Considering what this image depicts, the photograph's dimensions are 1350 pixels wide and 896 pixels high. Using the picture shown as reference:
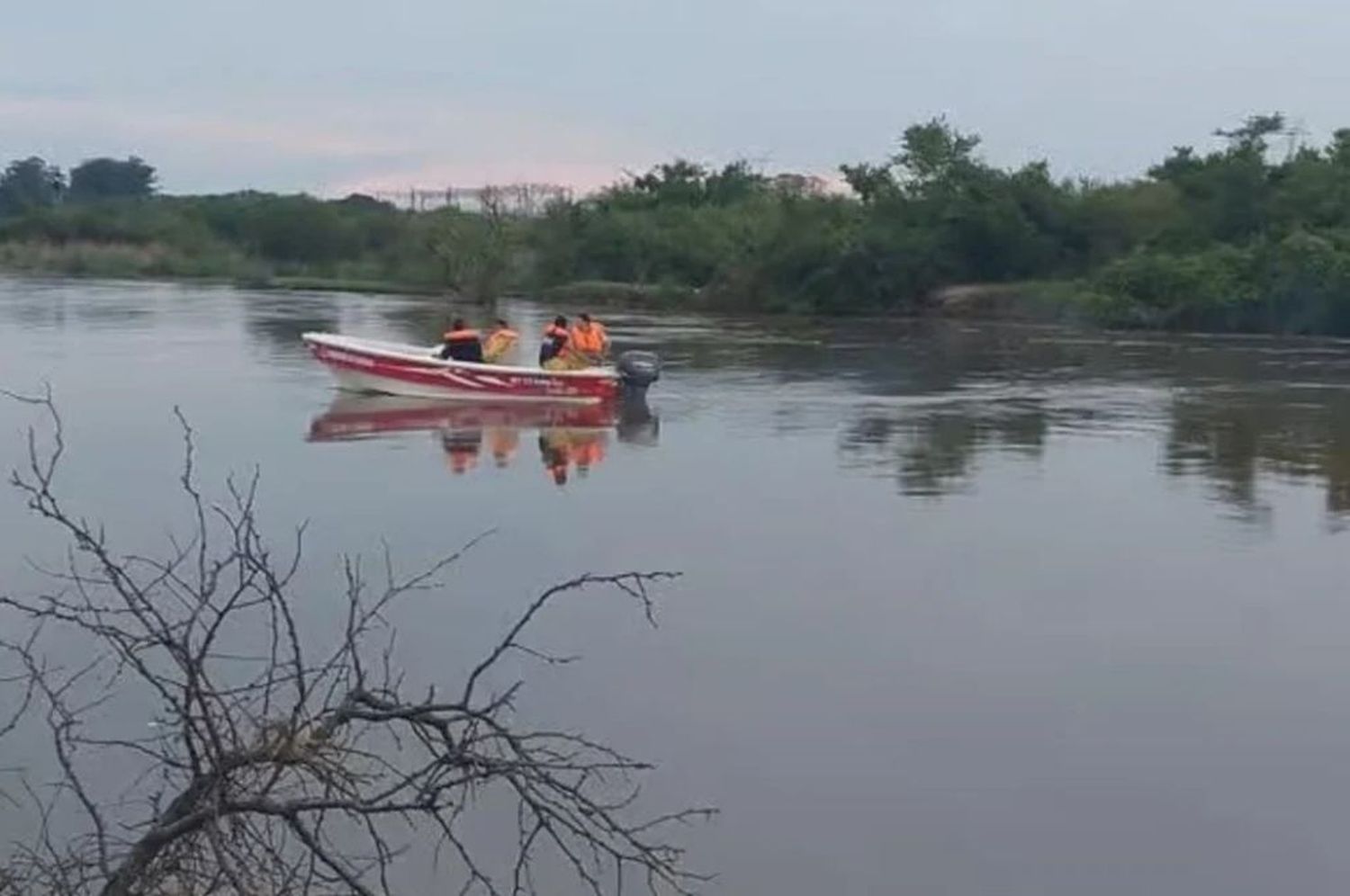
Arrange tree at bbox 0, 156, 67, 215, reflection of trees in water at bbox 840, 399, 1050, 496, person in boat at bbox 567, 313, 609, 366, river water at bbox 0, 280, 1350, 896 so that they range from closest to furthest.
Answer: river water at bbox 0, 280, 1350, 896 < reflection of trees in water at bbox 840, 399, 1050, 496 < person in boat at bbox 567, 313, 609, 366 < tree at bbox 0, 156, 67, 215

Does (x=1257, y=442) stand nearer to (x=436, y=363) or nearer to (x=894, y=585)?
(x=436, y=363)

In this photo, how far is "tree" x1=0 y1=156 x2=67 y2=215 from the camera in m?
116

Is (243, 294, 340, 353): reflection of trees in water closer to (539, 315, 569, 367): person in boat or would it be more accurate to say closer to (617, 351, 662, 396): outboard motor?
(539, 315, 569, 367): person in boat

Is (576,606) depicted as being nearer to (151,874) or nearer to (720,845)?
(720,845)

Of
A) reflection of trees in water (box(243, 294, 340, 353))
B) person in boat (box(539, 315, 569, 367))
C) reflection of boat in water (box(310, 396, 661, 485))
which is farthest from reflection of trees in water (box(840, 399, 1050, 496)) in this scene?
reflection of trees in water (box(243, 294, 340, 353))

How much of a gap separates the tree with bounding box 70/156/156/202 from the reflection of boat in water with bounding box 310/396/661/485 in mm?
105504

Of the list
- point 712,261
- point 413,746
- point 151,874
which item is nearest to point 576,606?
point 413,746

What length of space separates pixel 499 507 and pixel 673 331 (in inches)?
1067

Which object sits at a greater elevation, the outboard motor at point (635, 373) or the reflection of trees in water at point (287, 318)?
the outboard motor at point (635, 373)

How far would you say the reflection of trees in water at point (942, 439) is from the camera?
20.0 m

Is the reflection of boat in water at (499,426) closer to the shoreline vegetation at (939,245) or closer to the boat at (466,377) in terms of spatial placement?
the boat at (466,377)

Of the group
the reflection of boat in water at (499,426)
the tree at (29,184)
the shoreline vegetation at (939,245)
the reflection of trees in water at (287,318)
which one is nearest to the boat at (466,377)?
the reflection of boat in water at (499,426)

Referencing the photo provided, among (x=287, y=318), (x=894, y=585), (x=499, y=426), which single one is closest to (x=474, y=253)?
(x=287, y=318)

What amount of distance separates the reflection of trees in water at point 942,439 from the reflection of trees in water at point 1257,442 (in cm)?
166
